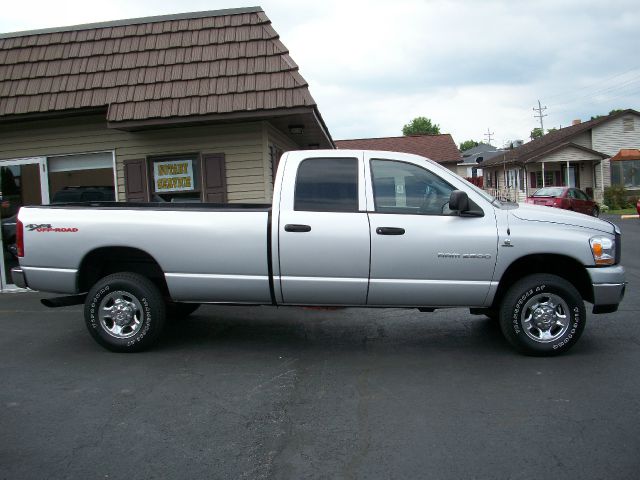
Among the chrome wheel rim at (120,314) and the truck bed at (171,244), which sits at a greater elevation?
the truck bed at (171,244)

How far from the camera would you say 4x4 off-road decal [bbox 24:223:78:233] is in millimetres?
6090

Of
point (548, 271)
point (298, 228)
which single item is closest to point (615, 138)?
point (548, 271)

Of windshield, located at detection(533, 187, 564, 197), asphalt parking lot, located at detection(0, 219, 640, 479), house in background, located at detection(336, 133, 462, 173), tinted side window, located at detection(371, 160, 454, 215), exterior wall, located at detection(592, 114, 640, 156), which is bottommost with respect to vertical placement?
asphalt parking lot, located at detection(0, 219, 640, 479)

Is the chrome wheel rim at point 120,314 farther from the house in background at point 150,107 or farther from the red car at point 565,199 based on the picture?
the red car at point 565,199

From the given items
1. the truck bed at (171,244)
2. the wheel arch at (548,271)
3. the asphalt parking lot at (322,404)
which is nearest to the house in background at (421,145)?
the asphalt parking lot at (322,404)

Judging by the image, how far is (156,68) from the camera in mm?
9664

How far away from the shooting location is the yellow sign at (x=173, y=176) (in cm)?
1029

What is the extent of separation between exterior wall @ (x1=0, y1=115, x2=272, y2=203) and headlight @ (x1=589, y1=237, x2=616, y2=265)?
219 inches

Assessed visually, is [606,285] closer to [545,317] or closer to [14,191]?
[545,317]

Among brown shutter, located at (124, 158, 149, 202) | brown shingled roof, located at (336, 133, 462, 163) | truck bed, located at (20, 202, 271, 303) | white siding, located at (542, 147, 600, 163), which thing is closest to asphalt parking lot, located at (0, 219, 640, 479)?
truck bed, located at (20, 202, 271, 303)

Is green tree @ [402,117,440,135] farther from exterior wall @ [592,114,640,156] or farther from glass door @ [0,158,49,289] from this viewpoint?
glass door @ [0,158,49,289]

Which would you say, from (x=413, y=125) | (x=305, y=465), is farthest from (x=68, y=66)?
(x=413, y=125)

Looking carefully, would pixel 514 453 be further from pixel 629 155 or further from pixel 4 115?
pixel 629 155

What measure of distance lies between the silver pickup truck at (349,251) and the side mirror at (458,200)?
24mm
